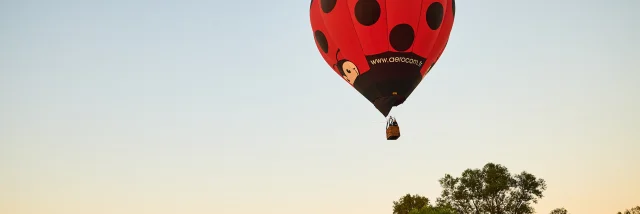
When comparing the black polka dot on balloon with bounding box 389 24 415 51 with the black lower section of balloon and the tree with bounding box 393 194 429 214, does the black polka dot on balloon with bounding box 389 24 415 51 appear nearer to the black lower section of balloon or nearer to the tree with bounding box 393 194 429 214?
the black lower section of balloon

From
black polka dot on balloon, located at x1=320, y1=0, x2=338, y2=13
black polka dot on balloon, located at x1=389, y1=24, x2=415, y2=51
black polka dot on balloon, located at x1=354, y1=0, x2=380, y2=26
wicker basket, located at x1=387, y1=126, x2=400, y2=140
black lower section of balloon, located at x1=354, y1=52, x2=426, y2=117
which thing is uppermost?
black polka dot on balloon, located at x1=320, y1=0, x2=338, y2=13

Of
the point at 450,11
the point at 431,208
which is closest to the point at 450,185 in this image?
the point at 431,208

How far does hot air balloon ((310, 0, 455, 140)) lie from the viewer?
879 inches

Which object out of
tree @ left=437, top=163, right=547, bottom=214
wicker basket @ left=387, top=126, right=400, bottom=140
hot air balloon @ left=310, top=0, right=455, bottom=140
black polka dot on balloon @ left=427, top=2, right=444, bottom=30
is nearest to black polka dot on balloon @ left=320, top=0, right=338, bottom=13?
hot air balloon @ left=310, top=0, right=455, bottom=140

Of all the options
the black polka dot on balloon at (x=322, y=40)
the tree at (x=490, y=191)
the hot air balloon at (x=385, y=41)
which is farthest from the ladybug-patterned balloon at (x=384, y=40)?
the tree at (x=490, y=191)

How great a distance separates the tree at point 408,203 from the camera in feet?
179

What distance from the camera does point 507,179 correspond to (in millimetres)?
52750

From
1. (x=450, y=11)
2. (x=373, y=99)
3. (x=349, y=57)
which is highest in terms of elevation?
(x=450, y=11)

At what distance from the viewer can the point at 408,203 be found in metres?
54.9

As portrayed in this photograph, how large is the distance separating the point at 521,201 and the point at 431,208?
861cm

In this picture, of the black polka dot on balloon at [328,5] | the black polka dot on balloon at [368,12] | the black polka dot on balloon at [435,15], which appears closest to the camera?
the black polka dot on balloon at [368,12]

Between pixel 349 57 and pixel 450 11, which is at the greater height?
pixel 450 11

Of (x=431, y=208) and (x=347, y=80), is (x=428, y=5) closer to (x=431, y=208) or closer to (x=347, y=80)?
(x=347, y=80)

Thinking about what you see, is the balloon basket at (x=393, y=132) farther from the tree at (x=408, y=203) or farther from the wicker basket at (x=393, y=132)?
the tree at (x=408, y=203)
